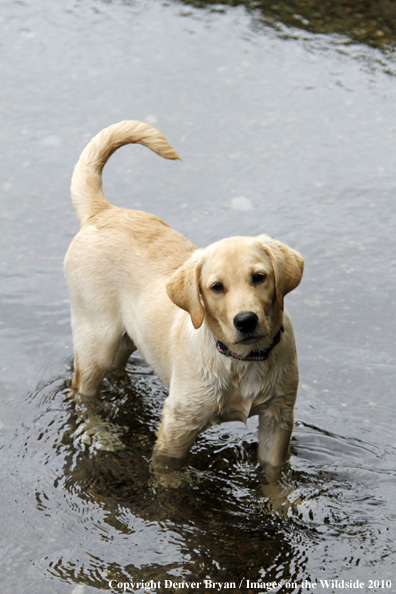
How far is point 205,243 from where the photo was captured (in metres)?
6.58


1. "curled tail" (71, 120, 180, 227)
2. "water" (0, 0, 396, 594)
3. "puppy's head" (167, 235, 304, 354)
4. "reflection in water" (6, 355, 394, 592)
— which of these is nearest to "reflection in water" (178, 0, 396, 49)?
"water" (0, 0, 396, 594)

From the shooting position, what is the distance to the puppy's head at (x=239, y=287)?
3.65 m

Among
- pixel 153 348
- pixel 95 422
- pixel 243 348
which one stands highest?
pixel 243 348

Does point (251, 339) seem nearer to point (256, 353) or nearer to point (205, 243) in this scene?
point (256, 353)

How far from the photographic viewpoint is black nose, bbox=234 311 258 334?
357cm

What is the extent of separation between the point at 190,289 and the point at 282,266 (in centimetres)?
47

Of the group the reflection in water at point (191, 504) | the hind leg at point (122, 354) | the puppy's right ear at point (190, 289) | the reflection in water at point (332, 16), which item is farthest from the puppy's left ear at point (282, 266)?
the reflection in water at point (332, 16)

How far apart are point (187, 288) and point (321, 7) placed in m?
7.29

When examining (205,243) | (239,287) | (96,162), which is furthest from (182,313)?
(205,243)

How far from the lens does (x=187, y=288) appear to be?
387 cm

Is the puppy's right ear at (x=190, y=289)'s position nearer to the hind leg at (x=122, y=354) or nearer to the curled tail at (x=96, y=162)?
the curled tail at (x=96, y=162)

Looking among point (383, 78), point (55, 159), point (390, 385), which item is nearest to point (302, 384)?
point (390, 385)

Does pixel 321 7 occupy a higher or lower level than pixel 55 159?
higher

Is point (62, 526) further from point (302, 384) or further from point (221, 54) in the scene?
point (221, 54)
